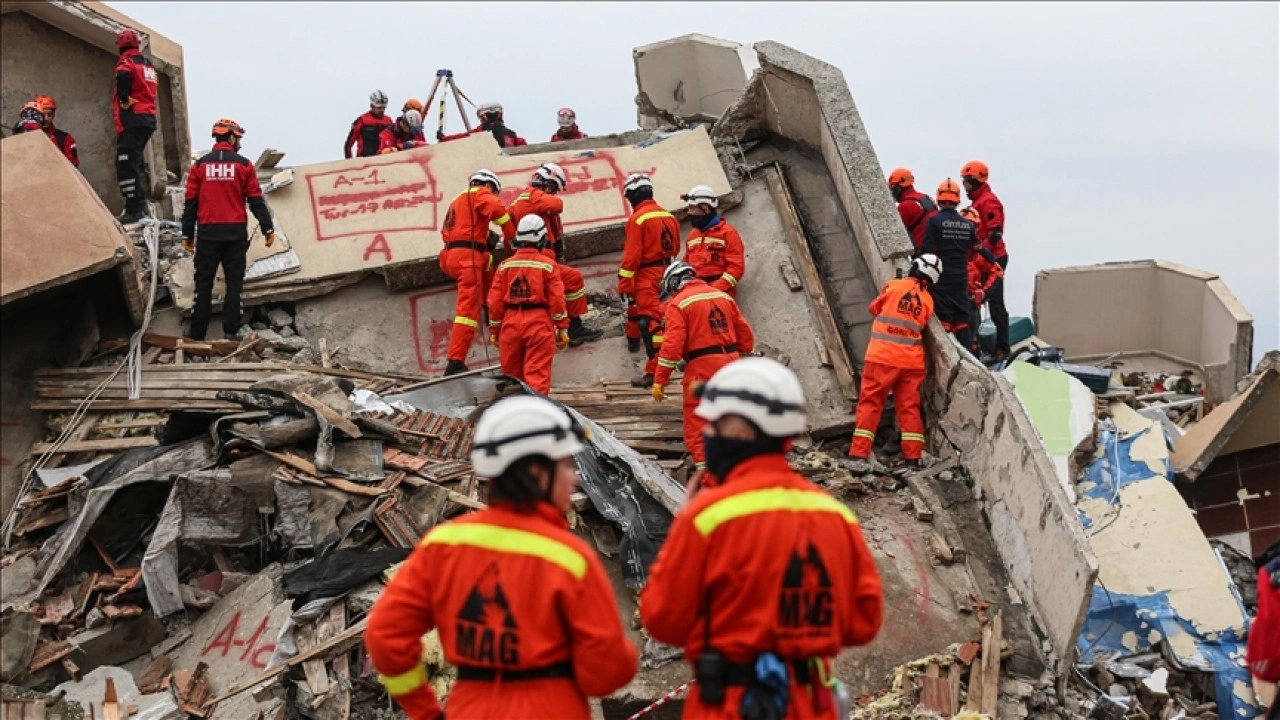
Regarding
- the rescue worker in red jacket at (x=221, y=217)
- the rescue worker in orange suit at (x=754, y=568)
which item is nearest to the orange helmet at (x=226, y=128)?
the rescue worker in red jacket at (x=221, y=217)

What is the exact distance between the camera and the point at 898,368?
9883 millimetres

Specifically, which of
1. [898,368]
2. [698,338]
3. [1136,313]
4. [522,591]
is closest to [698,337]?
[698,338]

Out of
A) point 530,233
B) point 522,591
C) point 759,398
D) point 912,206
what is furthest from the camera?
point 912,206

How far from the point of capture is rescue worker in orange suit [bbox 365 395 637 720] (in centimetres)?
381

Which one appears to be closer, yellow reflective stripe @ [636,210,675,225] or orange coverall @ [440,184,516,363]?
orange coverall @ [440,184,516,363]

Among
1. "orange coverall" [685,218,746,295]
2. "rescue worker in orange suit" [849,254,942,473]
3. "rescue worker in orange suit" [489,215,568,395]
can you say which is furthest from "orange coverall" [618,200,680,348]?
"rescue worker in orange suit" [849,254,942,473]

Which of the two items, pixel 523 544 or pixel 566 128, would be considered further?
pixel 566 128

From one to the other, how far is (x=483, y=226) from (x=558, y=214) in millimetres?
1047

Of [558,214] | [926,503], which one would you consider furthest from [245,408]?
[926,503]

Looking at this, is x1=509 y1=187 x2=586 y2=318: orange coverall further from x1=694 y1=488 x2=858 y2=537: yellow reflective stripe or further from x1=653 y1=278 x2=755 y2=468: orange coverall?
x1=694 y1=488 x2=858 y2=537: yellow reflective stripe

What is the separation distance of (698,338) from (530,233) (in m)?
1.63

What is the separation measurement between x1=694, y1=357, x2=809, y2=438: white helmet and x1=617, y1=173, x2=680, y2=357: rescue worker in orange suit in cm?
722

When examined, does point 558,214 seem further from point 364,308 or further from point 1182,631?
point 1182,631

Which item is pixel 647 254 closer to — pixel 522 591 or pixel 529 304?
pixel 529 304
